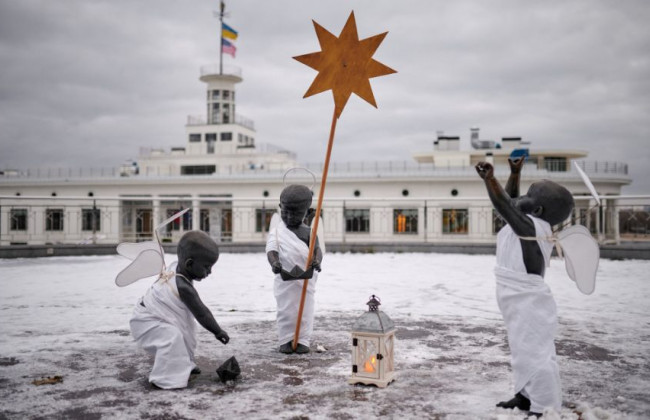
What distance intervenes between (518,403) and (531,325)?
0.45 meters

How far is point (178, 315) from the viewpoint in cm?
370

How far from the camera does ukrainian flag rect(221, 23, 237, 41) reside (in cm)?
5275

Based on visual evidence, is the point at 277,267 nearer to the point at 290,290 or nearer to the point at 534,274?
the point at 290,290

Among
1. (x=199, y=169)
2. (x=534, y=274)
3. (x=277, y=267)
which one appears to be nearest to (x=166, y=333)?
(x=277, y=267)

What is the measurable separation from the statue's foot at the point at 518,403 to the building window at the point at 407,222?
30.5 metres

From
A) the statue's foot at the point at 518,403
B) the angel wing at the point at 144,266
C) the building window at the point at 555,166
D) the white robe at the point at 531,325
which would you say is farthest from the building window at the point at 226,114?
the statue's foot at the point at 518,403

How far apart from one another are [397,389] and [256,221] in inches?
1403

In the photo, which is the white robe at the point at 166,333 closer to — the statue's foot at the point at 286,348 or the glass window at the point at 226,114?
the statue's foot at the point at 286,348

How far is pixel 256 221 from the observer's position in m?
38.7

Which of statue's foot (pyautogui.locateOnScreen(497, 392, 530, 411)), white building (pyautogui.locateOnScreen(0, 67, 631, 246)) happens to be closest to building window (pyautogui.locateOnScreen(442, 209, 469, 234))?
white building (pyautogui.locateOnScreen(0, 67, 631, 246))

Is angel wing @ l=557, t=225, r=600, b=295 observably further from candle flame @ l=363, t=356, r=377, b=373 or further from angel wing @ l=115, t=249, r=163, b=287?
angel wing @ l=115, t=249, r=163, b=287

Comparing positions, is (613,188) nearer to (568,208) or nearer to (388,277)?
(388,277)

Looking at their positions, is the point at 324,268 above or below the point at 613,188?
below

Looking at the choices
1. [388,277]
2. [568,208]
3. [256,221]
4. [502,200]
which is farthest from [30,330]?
[256,221]
